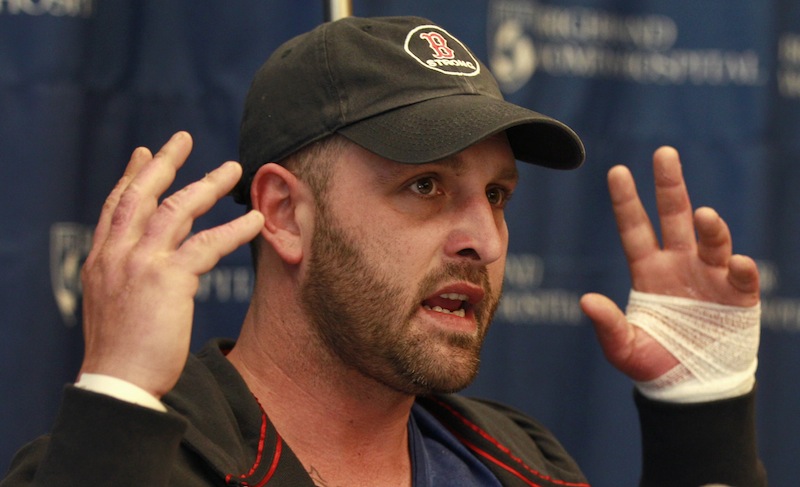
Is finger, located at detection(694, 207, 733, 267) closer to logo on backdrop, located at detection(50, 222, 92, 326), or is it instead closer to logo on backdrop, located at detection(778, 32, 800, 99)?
logo on backdrop, located at detection(778, 32, 800, 99)

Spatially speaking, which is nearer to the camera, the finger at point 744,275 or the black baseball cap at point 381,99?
the black baseball cap at point 381,99

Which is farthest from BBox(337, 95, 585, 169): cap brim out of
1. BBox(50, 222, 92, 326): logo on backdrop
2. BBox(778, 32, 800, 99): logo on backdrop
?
BBox(778, 32, 800, 99): logo on backdrop

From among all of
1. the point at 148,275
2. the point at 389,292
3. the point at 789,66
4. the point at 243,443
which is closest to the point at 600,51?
the point at 789,66

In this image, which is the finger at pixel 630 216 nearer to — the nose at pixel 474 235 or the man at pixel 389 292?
the man at pixel 389 292

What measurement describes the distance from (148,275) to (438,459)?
22.9 inches

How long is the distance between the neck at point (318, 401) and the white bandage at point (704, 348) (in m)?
0.40

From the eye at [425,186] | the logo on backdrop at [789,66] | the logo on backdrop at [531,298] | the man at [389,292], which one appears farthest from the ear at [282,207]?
the logo on backdrop at [789,66]

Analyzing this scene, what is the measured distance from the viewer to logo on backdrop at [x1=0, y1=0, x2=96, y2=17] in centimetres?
166

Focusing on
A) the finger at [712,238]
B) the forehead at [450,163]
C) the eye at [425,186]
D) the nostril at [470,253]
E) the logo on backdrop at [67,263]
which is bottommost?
the logo on backdrop at [67,263]

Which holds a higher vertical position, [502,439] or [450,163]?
[450,163]

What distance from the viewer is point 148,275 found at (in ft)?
3.22

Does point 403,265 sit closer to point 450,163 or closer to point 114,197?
point 450,163

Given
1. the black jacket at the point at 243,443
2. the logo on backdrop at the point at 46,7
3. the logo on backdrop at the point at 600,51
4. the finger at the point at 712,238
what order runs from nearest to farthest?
1. the black jacket at the point at 243,443
2. the finger at the point at 712,238
3. the logo on backdrop at the point at 46,7
4. the logo on backdrop at the point at 600,51

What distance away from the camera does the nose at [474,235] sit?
127cm
